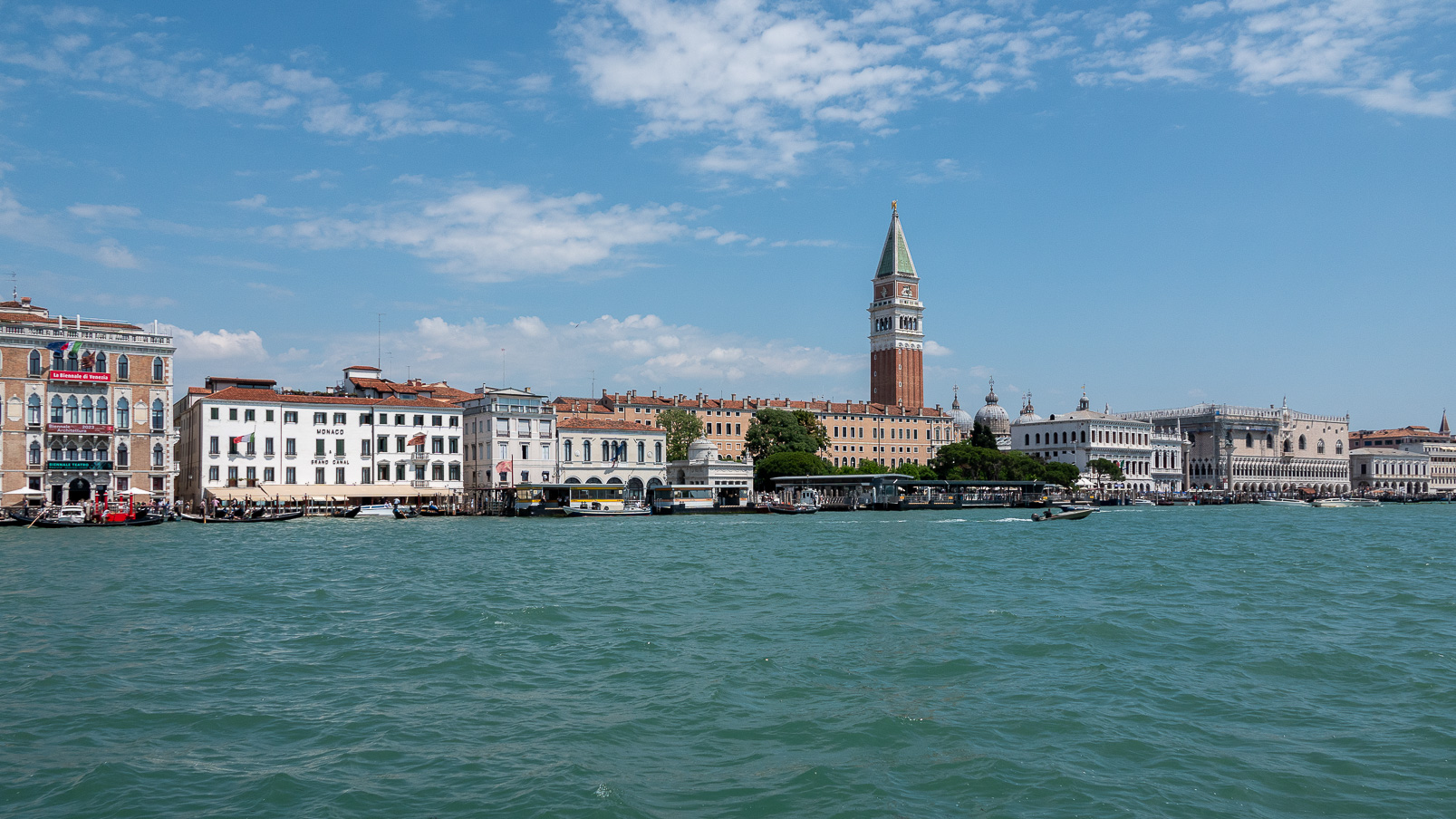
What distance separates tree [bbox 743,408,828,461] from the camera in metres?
74.5

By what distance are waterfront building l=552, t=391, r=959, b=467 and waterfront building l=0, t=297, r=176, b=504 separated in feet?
108

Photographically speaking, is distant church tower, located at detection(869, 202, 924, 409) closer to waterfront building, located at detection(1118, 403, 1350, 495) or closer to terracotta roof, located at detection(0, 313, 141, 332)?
waterfront building, located at detection(1118, 403, 1350, 495)

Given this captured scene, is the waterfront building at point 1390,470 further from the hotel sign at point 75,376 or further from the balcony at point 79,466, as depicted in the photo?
the hotel sign at point 75,376

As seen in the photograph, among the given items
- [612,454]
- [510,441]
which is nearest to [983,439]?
[612,454]

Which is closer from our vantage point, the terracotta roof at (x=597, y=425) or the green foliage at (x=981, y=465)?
the terracotta roof at (x=597, y=425)

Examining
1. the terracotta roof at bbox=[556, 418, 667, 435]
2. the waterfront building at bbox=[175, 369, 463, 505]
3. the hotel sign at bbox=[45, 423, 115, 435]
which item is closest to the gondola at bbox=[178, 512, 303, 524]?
the waterfront building at bbox=[175, 369, 463, 505]

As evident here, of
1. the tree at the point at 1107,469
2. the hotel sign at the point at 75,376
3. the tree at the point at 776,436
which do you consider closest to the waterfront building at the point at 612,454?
the tree at the point at 776,436

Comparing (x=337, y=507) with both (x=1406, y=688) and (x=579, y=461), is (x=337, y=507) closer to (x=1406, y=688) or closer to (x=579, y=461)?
(x=579, y=461)

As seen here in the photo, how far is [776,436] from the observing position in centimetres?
7462

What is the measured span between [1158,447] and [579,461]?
73800 mm

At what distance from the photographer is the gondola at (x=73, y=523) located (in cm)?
3975

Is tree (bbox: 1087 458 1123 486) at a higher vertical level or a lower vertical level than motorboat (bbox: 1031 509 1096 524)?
higher

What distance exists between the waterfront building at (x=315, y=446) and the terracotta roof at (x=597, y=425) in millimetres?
6156

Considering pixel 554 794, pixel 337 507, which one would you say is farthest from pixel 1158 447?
pixel 554 794
